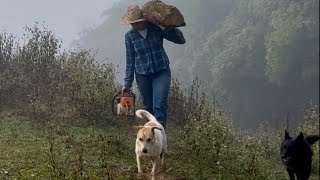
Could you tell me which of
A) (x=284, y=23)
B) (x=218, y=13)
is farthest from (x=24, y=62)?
(x=218, y=13)

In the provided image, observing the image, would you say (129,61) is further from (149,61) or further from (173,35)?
(173,35)

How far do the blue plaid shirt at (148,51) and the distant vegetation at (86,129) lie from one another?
50.6 inches

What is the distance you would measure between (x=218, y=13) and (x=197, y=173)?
40.5 metres

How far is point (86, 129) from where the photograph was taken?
9.33 metres

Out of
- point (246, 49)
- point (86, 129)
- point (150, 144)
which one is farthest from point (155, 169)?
point (246, 49)

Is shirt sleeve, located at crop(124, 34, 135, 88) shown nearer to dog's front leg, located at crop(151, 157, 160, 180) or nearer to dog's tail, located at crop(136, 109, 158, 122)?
dog's tail, located at crop(136, 109, 158, 122)

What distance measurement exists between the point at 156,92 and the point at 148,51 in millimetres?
680

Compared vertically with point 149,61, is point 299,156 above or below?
below

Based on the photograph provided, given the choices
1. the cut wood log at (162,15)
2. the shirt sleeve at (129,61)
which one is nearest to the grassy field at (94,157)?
the shirt sleeve at (129,61)

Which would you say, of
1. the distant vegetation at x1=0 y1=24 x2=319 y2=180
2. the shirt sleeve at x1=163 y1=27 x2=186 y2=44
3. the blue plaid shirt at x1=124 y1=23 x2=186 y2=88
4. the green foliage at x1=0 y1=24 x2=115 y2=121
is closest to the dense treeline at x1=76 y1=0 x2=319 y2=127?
the distant vegetation at x1=0 y1=24 x2=319 y2=180

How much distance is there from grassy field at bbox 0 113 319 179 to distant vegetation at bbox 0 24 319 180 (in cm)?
1

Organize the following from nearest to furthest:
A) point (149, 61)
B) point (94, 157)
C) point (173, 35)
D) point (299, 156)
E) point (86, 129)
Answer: point (299, 156), point (94, 157), point (149, 61), point (173, 35), point (86, 129)

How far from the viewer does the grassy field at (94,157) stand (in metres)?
5.92

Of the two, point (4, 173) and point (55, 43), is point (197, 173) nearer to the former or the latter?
point (4, 173)
